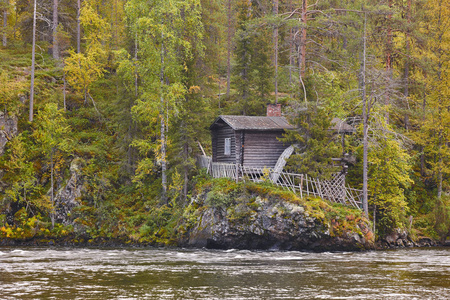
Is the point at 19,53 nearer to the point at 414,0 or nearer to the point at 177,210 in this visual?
the point at 177,210

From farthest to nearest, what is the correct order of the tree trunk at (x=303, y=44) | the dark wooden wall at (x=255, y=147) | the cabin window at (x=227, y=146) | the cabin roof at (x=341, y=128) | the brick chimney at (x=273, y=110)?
1. the brick chimney at (x=273, y=110)
2. the tree trunk at (x=303, y=44)
3. the cabin window at (x=227, y=146)
4. the dark wooden wall at (x=255, y=147)
5. the cabin roof at (x=341, y=128)

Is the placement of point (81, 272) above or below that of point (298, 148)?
below

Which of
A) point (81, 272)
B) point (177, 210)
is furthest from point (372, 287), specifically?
point (177, 210)

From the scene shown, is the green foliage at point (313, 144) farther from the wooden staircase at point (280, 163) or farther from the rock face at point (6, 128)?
the rock face at point (6, 128)

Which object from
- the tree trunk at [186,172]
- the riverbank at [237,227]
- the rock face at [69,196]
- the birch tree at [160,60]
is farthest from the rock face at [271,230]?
the rock face at [69,196]

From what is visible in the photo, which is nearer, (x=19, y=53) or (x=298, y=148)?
(x=298, y=148)

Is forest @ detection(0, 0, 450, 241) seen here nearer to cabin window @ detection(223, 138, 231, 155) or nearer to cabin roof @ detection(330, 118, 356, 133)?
cabin roof @ detection(330, 118, 356, 133)

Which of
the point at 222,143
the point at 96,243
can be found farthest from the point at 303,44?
the point at 96,243

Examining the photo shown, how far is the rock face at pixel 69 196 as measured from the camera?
3102 centimetres

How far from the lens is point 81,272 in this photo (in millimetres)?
17859

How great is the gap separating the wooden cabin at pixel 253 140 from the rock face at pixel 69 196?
1040 centimetres

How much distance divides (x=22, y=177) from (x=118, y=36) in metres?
21.7

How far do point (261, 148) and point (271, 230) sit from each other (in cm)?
776

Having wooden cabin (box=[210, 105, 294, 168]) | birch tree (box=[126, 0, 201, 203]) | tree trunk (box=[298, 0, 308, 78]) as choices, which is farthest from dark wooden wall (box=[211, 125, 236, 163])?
tree trunk (box=[298, 0, 308, 78])
